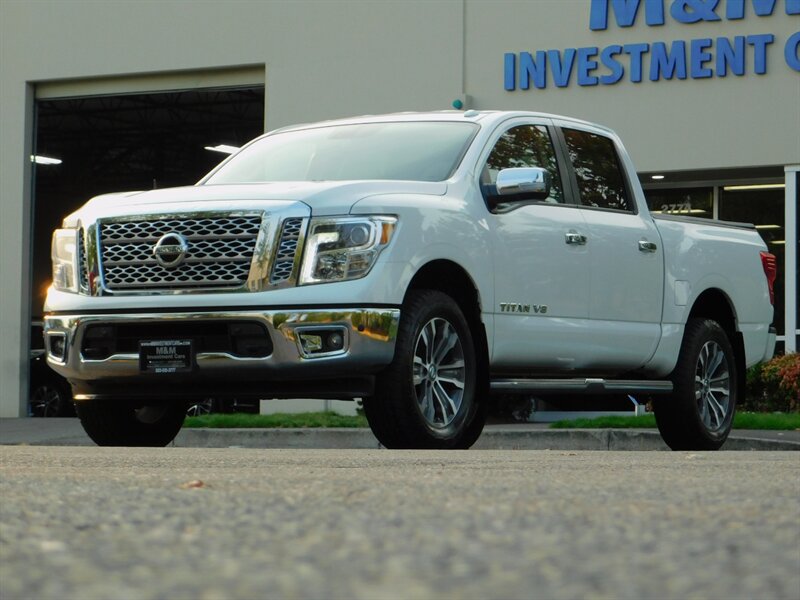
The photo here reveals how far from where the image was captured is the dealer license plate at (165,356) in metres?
7.93

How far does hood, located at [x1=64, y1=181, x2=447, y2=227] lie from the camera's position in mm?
7844

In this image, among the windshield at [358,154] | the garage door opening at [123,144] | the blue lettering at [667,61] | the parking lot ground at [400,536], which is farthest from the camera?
the garage door opening at [123,144]

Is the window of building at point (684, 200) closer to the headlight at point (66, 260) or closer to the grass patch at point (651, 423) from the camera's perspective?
the grass patch at point (651, 423)

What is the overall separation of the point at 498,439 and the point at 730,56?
310 inches

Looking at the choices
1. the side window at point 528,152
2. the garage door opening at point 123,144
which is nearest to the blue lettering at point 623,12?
the side window at point 528,152

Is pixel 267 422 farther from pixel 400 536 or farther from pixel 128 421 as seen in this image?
pixel 400 536

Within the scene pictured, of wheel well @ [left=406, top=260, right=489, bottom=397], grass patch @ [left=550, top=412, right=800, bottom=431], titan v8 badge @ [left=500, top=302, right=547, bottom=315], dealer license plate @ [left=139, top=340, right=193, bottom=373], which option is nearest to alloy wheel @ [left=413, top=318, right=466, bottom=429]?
wheel well @ [left=406, top=260, right=489, bottom=397]

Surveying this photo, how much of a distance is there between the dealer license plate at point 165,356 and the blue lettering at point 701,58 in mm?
12633

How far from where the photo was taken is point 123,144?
129ft

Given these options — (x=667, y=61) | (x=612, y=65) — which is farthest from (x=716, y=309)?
(x=612, y=65)

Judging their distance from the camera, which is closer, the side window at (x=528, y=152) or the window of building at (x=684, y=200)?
the side window at (x=528, y=152)

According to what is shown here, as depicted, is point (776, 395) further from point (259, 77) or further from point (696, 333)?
point (259, 77)

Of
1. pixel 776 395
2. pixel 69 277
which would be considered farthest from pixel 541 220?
pixel 776 395

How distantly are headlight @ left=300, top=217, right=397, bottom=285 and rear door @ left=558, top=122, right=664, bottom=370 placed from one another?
2031mm
